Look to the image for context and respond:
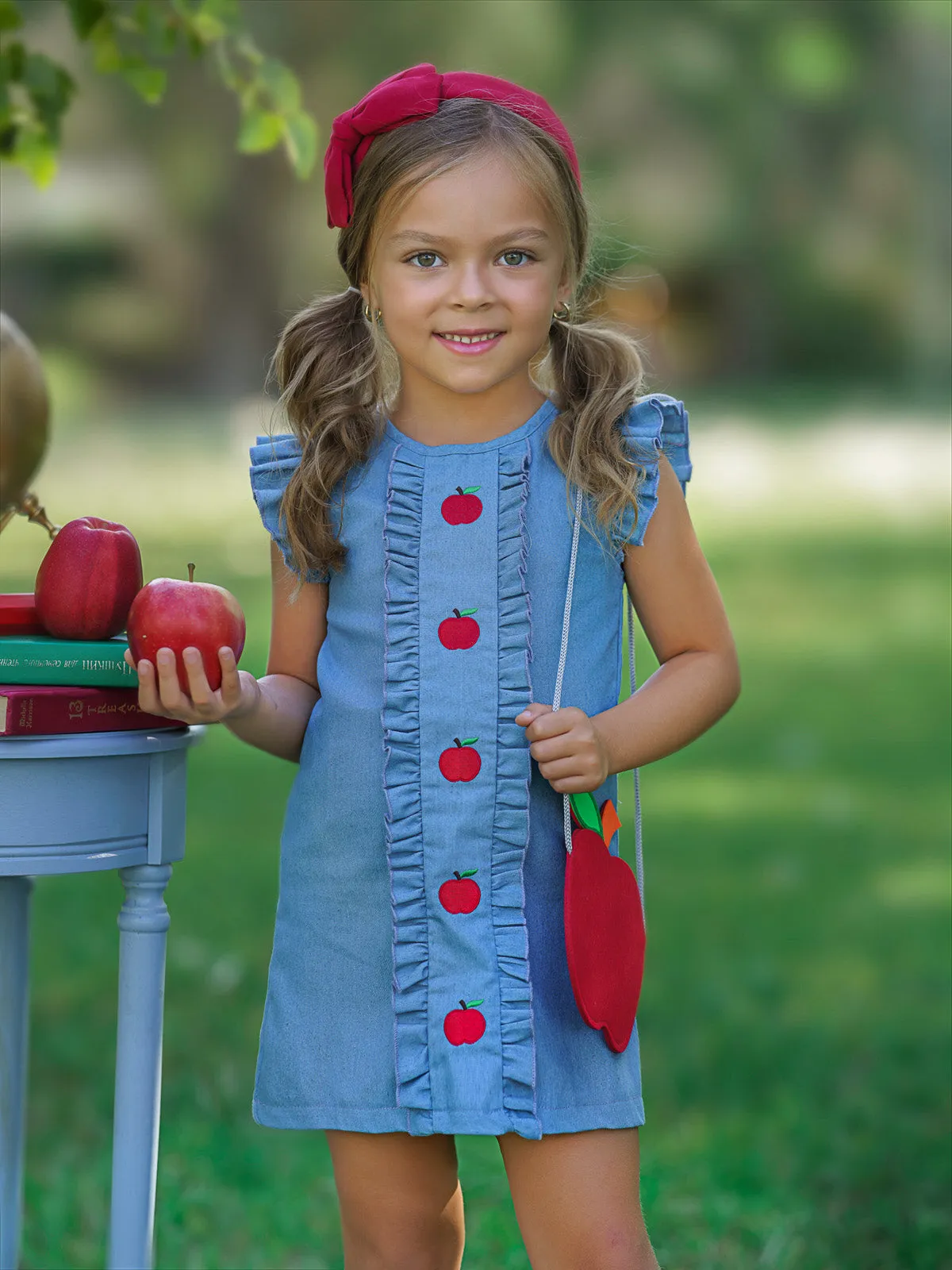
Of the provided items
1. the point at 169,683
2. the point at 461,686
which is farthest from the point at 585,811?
the point at 169,683

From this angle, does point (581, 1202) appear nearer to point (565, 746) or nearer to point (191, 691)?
point (565, 746)

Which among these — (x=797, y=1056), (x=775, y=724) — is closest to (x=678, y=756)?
(x=775, y=724)

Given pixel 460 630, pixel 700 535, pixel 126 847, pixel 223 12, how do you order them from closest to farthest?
pixel 460 630
pixel 126 847
pixel 223 12
pixel 700 535

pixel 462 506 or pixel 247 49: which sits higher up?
pixel 247 49

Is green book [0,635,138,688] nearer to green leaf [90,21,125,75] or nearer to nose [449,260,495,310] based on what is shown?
nose [449,260,495,310]

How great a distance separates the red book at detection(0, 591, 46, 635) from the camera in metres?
2.36

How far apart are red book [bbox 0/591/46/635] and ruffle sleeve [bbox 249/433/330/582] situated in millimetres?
322

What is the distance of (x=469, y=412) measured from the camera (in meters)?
2.27

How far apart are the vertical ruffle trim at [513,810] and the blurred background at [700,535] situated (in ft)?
1.26

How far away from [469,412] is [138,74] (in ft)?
3.35

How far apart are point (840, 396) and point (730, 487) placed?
23.5 ft

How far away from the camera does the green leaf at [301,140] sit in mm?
2941

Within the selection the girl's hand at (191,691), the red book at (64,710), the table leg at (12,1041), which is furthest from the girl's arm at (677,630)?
the table leg at (12,1041)

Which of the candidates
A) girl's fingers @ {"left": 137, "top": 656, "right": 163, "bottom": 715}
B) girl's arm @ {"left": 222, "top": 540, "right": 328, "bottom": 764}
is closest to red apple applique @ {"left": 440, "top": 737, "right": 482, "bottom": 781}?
girl's arm @ {"left": 222, "top": 540, "right": 328, "bottom": 764}
